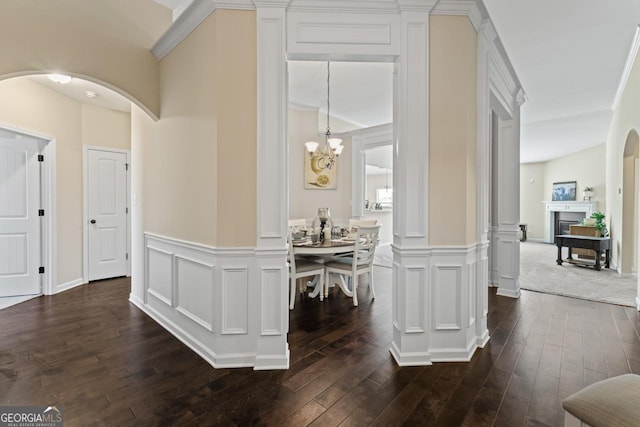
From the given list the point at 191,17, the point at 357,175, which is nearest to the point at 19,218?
the point at 191,17

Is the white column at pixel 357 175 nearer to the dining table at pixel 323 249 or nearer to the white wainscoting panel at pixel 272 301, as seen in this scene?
the dining table at pixel 323 249

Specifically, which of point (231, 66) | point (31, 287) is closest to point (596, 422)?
point (231, 66)

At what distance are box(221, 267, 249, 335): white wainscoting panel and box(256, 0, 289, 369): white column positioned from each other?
0.26ft

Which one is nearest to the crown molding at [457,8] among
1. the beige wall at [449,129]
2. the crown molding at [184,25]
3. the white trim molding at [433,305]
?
the beige wall at [449,129]

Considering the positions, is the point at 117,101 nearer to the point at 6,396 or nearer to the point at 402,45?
the point at 6,396

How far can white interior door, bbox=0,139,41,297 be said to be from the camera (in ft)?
12.5

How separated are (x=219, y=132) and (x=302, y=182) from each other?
139 inches

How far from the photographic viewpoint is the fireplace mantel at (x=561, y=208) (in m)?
8.66

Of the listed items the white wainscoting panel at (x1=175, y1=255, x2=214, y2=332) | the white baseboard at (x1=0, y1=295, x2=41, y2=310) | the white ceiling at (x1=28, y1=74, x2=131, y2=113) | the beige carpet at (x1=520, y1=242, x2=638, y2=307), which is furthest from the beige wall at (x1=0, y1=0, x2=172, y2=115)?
the beige carpet at (x1=520, y1=242, x2=638, y2=307)

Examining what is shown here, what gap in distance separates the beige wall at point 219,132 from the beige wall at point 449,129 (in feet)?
4.48

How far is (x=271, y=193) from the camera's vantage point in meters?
2.23

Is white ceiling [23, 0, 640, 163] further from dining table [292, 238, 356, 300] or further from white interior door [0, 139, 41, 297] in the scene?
dining table [292, 238, 356, 300]

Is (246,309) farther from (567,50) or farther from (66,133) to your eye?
(567,50)

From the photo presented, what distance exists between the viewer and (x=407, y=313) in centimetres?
230
